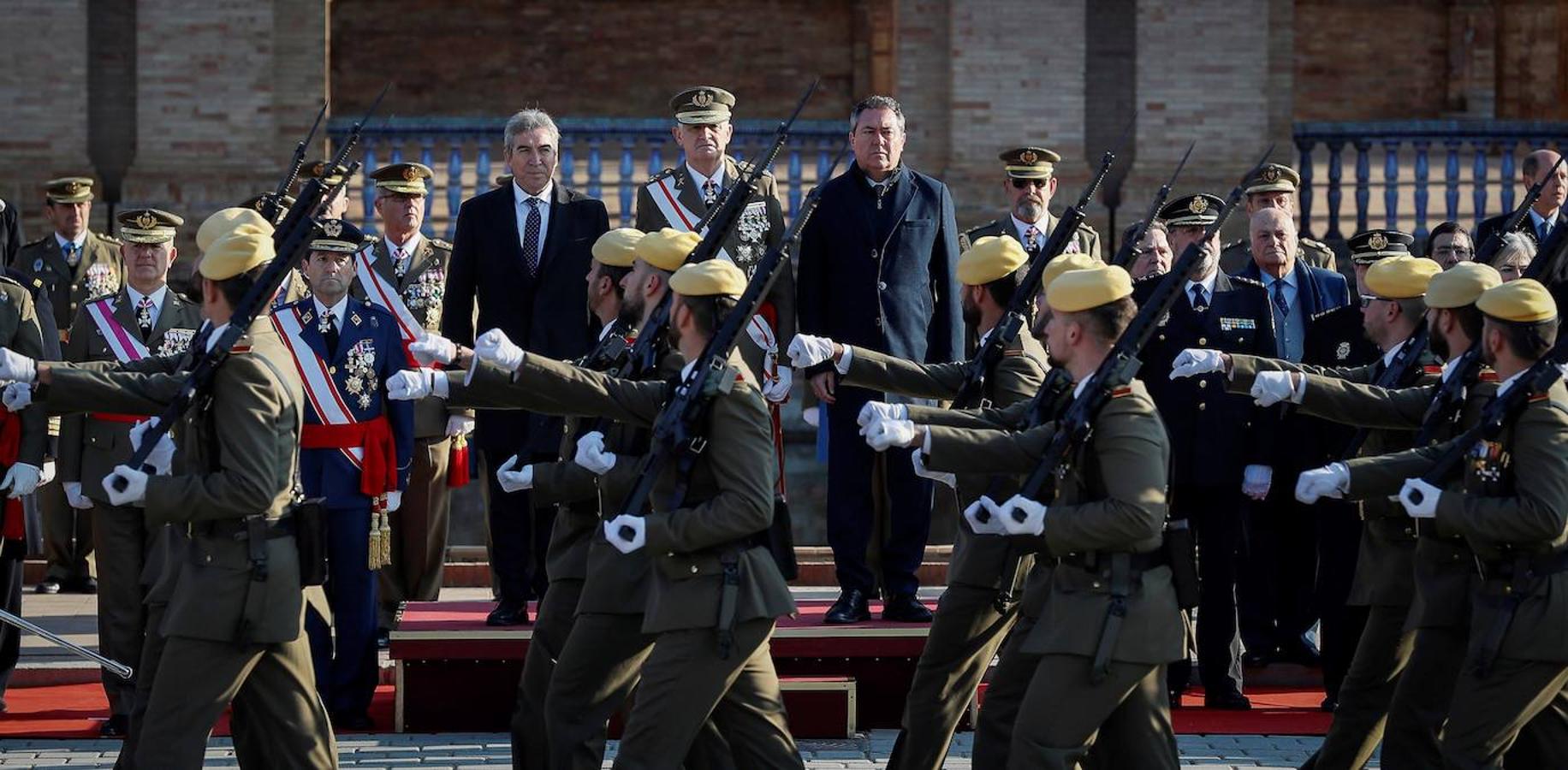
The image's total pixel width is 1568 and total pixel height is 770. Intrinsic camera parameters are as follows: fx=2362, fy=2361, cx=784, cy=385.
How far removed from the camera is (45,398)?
7.36 metres

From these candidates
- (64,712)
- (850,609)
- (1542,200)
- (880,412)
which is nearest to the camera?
(880,412)

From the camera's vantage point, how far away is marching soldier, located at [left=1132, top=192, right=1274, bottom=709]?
9.89m

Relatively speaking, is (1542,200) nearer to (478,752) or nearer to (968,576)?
(968,576)

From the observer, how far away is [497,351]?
695 centimetres

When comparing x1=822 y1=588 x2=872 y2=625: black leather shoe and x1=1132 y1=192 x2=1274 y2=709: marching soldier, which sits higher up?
x1=1132 y1=192 x2=1274 y2=709: marching soldier

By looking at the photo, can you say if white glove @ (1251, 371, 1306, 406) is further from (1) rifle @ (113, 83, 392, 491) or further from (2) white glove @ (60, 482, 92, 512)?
(2) white glove @ (60, 482, 92, 512)

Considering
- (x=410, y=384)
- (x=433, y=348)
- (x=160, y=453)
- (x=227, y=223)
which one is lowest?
(x=160, y=453)

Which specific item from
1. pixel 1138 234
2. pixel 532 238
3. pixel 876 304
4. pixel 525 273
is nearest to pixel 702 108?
pixel 532 238

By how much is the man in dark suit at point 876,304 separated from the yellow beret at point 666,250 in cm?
159

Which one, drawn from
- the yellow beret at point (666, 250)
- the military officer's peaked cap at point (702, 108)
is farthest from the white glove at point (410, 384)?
the military officer's peaked cap at point (702, 108)

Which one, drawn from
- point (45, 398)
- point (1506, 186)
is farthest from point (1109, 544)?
point (1506, 186)

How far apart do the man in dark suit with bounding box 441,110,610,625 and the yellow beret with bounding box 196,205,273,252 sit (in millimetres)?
2170

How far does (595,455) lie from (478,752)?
2.10m

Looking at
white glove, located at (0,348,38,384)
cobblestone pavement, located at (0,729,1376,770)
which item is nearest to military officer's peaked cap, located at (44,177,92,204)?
cobblestone pavement, located at (0,729,1376,770)
